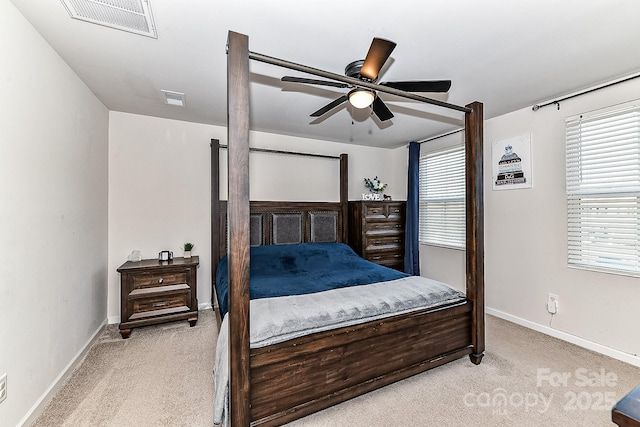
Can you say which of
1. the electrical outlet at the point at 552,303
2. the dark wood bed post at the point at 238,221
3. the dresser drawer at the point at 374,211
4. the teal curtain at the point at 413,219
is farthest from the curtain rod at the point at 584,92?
the dark wood bed post at the point at 238,221

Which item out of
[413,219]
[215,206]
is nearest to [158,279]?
[215,206]

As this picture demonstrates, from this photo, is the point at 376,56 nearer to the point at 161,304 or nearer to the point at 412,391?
the point at 412,391

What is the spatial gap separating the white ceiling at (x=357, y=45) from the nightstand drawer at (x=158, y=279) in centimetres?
189

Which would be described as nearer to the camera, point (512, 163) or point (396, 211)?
point (512, 163)

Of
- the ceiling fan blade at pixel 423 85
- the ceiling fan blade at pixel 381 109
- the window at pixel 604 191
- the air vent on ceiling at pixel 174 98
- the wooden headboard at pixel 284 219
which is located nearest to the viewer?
the ceiling fan blade at pixel 423 85

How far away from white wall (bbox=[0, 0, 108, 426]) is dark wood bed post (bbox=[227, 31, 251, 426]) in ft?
4.24

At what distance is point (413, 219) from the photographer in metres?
4.43

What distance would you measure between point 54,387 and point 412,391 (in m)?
2.62

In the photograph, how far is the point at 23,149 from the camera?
5.77ft

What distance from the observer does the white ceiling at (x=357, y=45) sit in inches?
65.4

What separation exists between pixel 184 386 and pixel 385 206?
3440 mm

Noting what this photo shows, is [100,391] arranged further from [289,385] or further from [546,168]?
[546,168]

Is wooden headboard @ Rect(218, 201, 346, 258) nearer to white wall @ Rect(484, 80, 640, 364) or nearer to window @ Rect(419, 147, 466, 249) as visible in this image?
window @ Rect(419, 147, 466, 249)

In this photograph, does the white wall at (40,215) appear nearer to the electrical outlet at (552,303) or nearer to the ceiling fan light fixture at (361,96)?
the ceiling fan light fixture at (361,96)
